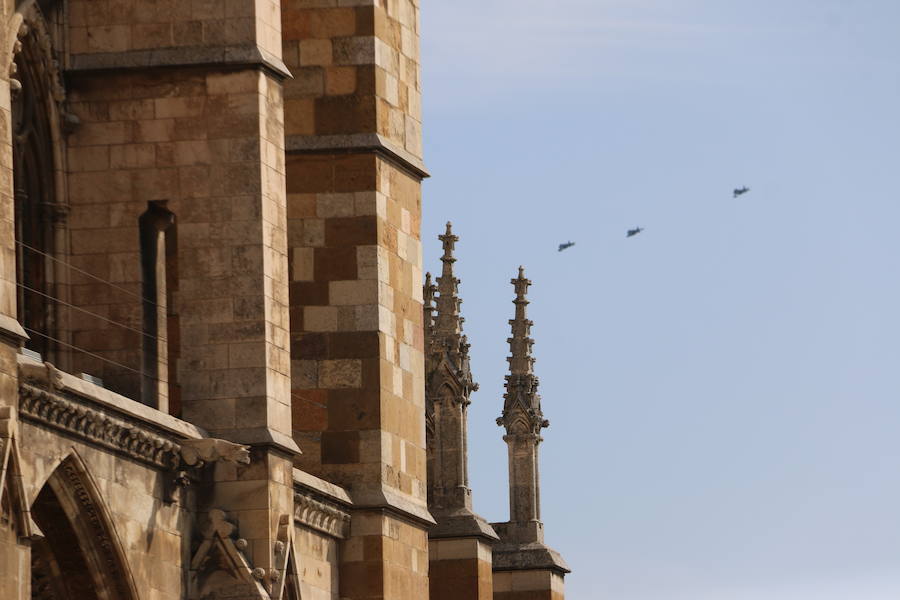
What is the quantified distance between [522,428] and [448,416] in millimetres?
4820

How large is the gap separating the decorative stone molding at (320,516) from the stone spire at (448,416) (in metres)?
13.8

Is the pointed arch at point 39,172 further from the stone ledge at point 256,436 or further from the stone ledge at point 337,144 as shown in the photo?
the stone ledge at point 337,144

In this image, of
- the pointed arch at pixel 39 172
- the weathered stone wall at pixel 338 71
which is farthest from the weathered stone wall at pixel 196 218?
the weathered stone wall at pixel 338 71

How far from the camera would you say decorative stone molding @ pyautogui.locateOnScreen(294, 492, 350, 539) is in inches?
1419

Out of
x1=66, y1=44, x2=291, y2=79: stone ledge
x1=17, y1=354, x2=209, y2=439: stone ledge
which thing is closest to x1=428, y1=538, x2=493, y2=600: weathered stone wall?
x1=66, y1=44, x2=291, y2=79: stone ledge

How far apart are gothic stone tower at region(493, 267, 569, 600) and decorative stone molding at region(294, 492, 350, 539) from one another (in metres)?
18.9

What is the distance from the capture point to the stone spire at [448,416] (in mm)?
51781

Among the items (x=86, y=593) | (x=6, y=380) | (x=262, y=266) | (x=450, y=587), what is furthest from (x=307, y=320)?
(x=450, y=587)

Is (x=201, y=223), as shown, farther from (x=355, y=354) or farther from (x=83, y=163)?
(x=355, y=354)

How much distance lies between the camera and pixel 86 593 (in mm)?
31719

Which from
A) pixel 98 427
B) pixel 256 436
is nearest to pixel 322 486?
pixel 256 436

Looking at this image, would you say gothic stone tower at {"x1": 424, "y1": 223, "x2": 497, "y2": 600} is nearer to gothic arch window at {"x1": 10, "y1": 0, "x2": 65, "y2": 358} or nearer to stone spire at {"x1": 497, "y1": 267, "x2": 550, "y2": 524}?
stone spire at {"x1": 497, "y1": 267, "x2": 550, "y2": 524}

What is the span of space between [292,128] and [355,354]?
2.66m

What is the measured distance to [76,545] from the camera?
31.4 m
